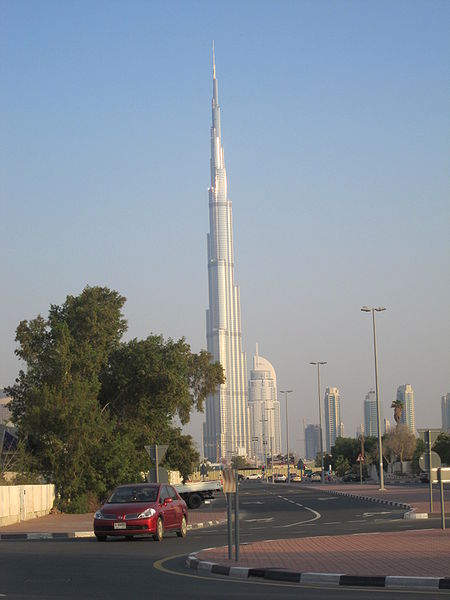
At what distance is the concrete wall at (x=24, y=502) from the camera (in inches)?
1314

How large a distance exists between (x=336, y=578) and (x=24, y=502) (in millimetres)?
23859

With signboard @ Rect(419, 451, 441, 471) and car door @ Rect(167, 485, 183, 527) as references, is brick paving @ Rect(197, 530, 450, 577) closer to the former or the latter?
signboard @ Rect(419, 451, 441, 471)

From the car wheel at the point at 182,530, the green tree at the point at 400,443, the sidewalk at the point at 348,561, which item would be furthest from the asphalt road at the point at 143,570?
the green tree at the point at 400,443

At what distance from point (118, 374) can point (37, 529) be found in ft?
70.1

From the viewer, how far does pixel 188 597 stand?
512 inches

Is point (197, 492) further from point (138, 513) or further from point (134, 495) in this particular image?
point (138, 513)

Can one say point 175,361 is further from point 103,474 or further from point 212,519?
point 212,519

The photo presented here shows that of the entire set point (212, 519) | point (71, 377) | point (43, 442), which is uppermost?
point (71, 377)

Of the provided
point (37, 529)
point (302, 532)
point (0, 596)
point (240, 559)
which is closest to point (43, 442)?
point (37, 529)

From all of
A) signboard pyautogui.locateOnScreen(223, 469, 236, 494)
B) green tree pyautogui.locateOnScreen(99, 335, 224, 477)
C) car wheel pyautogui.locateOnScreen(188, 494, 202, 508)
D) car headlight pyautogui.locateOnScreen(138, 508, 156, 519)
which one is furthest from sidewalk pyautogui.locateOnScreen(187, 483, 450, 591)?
green tree pyautogui.locateOnScreen(99, 335, 224, 477)

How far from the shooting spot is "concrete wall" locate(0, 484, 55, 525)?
3338 cm

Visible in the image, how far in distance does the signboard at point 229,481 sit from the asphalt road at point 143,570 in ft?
5.11

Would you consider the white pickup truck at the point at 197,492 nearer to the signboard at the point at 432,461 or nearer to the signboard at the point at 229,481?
the signboard at the point at 432,461

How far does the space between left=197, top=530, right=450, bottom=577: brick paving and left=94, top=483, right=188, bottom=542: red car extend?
3868 millimetres
